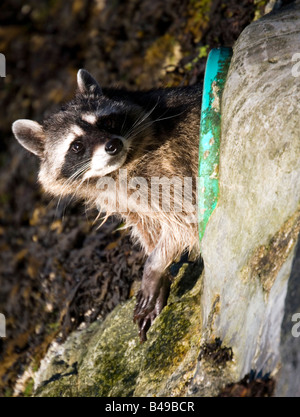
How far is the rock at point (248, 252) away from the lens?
80.9 inches

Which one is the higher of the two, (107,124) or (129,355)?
(107,124)

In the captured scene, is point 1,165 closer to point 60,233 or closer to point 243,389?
point 60,233

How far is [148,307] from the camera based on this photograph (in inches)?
141

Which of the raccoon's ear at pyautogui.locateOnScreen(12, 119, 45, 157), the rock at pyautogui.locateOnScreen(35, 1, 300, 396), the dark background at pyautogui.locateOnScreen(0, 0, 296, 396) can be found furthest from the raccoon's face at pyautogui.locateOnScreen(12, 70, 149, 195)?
the rock at pyautogui.locateOnScreen(35, 1, 300, 396)

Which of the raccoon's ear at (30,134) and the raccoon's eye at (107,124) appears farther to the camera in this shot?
the raccoon's ear at (30,134)

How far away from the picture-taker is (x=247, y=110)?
254cm

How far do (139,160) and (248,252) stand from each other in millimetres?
1311

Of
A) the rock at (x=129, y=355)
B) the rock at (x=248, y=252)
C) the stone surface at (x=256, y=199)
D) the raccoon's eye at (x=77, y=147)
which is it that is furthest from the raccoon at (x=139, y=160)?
the stone surface at (x=256, y=199)

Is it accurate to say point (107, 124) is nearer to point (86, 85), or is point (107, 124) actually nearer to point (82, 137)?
point (82, 137)

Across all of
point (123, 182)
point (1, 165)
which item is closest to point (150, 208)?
point (123, 182)

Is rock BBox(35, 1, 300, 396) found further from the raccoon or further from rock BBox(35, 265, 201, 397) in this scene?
the raccoon

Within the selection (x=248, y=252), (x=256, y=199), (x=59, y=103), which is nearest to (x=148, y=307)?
(x=248, y=252)

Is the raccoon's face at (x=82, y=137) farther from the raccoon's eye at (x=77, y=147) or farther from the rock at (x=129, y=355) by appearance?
the rock at (x=129, y=355)

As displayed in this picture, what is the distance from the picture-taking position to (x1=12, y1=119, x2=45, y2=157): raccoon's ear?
3678 millimetres
